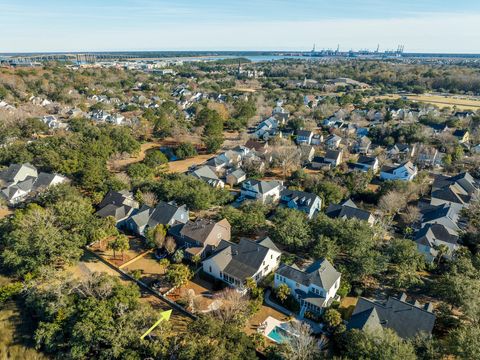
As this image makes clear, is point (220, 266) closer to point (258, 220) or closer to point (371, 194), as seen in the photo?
point (258, 220)

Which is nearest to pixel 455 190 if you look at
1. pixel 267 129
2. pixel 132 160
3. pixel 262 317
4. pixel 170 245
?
pixel 262 317

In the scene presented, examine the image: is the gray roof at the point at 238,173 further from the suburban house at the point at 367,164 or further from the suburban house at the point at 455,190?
the suburban house at the point at 455,190

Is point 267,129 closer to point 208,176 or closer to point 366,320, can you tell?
point 208,176

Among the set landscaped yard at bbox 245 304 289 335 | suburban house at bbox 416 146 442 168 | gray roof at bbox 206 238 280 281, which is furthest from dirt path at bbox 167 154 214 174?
suburban house at bbox 416 146 442 168

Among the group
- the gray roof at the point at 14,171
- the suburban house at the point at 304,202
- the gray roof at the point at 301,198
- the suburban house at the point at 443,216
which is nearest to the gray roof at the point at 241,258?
the suburban house at the point at 304,202

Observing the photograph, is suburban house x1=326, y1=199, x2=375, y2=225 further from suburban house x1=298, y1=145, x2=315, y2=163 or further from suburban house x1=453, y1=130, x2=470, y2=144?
suburban house x1=453, y1=130, x2=470, y2=144

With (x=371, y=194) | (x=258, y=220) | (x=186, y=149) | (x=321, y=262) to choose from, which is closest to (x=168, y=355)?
(x=321, y=262)
